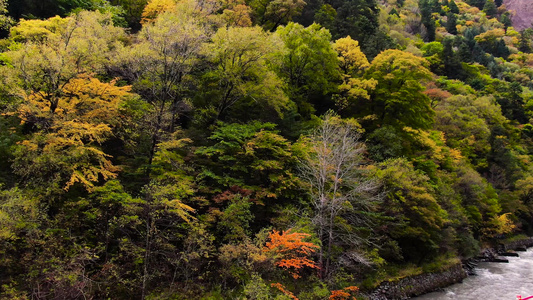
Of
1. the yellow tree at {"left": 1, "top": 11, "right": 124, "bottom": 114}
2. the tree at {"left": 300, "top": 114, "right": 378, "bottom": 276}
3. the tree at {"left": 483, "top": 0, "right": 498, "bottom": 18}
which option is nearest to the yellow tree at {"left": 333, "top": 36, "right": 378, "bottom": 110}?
the tree at {"left": 300, "top": 114, "right": 378, "bottom": 276}

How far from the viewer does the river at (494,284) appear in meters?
19.9

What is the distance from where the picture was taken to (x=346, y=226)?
1647cm

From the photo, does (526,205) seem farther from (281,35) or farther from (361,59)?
(281,35)

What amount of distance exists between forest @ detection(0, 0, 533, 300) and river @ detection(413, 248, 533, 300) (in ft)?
5.94

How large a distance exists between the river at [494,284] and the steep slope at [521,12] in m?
172

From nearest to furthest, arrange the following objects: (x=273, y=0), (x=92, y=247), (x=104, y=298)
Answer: (x=104, y=298)
(x=92, y=247)
(x=273, y=0)

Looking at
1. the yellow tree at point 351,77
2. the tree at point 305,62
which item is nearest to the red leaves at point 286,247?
the tree at point 305,62

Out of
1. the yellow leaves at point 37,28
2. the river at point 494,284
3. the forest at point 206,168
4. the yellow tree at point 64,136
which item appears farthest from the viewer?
the river at point 494,284

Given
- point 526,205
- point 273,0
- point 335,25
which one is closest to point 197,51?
point 273,0

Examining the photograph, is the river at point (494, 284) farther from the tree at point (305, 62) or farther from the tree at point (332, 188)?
the tree at point (305, 62)

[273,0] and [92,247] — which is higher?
[273,0]

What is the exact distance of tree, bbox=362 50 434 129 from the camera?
26.5 m

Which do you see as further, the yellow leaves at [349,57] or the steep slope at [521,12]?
the steep slope at [521,12]

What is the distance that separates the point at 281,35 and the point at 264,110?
8.46 m
